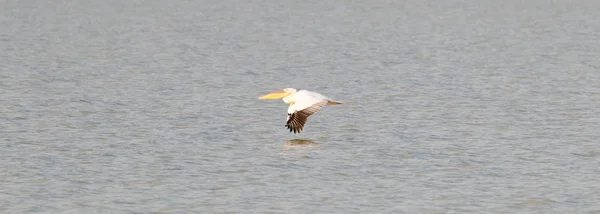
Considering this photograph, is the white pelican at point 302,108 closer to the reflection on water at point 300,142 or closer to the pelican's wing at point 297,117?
the pelican's wing at point 297,117

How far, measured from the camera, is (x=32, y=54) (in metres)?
28.3

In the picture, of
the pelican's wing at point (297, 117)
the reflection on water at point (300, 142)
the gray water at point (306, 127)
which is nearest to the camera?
the gray water at point (306, 127)

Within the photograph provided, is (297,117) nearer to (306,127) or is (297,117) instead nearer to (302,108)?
(302,108)

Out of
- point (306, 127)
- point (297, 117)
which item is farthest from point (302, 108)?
point (306, 127)

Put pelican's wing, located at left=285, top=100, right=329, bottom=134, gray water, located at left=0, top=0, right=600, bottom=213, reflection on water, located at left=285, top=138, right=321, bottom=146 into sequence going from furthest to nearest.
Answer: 1. pelican's wing, located at left=285, top=100, right=329, bottom=134
2. reflection on water, located at left=285, top=138, right=321, bottom=146
3. gray water, located at left=0, top=0, right=600, bottom=213

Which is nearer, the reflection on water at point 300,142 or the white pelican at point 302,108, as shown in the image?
the reflection on water at point 300,142

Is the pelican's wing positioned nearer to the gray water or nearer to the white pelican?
the white pelican

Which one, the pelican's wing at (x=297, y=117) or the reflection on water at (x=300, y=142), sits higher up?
the pelican's wing at (x=297, y=117)

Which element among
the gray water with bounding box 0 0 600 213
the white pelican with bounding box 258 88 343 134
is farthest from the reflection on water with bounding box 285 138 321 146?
the white pelican with bounding box 258 88 343 134

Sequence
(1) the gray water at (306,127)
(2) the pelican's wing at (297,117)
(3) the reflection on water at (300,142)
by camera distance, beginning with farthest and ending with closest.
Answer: (2) the pelican's wing at (297,117), (3) the reflection on water at (300,142), (1) the gray water at (306,127)

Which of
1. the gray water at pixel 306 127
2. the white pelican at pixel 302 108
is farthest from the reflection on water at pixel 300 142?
the white pelican at pixel 302 108

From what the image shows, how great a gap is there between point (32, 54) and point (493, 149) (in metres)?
15.5

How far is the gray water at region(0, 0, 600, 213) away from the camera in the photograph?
41.4 feet

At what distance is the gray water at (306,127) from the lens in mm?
12617
